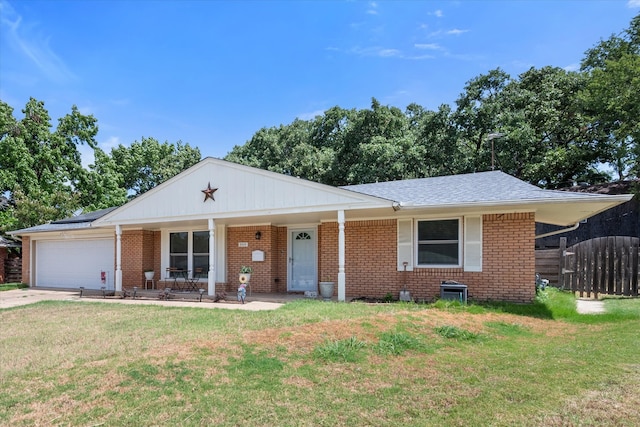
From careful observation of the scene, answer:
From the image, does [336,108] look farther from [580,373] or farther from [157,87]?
[580,373]

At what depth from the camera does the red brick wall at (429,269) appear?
9383 mm

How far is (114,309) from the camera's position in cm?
987

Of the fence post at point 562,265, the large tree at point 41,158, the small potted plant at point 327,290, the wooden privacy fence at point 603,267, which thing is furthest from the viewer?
the large tree at point 41,158

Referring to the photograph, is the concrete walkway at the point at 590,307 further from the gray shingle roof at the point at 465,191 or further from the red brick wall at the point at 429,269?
the gray shingle roof at the point at 465,191

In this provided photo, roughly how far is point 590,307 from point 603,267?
8.38 ft

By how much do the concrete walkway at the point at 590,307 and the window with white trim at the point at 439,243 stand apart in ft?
9.47

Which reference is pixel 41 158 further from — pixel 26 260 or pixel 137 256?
pixel 137 256

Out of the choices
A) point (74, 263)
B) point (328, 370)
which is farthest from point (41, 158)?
point (328, 370)

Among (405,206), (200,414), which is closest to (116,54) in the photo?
(405,206)

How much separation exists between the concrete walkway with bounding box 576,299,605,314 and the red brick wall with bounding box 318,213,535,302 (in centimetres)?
118

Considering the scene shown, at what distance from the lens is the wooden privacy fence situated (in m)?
11.1

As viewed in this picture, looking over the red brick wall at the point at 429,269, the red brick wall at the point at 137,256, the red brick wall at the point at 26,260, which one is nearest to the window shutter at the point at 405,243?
the red brick wall at the point at 429,269

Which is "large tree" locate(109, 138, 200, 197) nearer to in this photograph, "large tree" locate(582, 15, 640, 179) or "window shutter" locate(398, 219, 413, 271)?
"window shutter" locate(398, 219, 413, 271)

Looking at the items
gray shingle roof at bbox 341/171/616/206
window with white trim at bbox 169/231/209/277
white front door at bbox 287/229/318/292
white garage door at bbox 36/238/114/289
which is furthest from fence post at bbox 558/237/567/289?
white garage door at bbox 36/238/114/289
